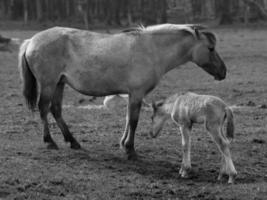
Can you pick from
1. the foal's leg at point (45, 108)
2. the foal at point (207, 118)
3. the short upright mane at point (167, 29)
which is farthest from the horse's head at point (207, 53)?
the foal's leg at point (45, 108)

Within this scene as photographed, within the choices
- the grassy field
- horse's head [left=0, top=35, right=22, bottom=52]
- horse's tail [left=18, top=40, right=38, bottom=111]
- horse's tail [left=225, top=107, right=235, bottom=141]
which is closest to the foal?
horse's tail [left=225, top=107, right=235, bottom=141]

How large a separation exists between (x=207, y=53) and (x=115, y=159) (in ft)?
7.00

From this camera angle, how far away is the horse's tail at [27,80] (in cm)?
1061

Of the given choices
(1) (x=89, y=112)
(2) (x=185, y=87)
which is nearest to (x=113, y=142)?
(1) (x=89, y=112)

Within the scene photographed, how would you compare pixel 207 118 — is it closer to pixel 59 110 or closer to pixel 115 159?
pixel 115 159

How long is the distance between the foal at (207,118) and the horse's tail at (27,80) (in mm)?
2595

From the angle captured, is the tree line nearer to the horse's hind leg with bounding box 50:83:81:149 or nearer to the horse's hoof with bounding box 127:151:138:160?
the horse's hind leg with bounding box 50:83:81:149

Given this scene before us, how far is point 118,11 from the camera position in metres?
61.2

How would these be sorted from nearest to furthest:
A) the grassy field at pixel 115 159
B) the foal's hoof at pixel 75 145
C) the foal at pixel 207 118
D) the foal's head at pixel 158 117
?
the grassy field at pixel 115 159, the foal at pixel 207 118, the foal's head at pixel 158 117, the foal's hoof at pixel 75 145

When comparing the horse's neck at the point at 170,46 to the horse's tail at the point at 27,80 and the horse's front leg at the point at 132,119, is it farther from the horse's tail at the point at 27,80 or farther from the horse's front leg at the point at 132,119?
the horse's tail at the point at 27,80

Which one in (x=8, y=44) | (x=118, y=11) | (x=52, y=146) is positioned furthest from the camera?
(x=118, y=11)

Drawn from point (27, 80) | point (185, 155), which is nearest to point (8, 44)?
point (27, 80)

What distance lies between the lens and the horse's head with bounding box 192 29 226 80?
399 inches

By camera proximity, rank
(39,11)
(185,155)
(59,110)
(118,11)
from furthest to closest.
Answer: (39,11) → (118,11) → (59,110) → (185,155)
